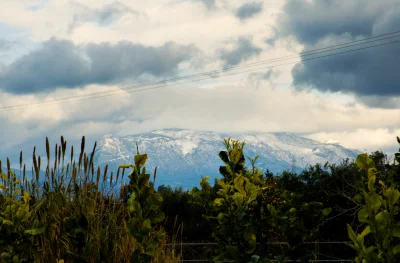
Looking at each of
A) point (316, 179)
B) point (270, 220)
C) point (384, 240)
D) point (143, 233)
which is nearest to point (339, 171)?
point (316, 179)

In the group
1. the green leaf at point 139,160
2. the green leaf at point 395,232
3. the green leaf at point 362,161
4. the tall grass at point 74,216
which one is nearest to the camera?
the green leaf at point 395,232

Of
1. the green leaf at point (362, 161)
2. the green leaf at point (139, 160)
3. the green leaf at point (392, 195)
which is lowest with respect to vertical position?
the green leaf at point (392, 195)

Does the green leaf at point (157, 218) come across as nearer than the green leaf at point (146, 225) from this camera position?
No

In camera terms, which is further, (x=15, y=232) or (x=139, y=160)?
(x=15, y=232)

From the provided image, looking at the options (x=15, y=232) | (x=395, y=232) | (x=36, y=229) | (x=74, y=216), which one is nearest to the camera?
(x=395, y=232)

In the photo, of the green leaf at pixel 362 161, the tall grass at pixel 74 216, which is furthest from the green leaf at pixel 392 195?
the tall grass at pixel 74 216

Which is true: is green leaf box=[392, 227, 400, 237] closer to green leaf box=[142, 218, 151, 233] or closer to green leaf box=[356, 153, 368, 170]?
green leaf box=[356, 153, 368, 170]

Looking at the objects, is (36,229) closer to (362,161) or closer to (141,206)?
(141,206)

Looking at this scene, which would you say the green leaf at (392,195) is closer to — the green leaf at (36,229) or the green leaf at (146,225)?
the green leaf at (146,225)

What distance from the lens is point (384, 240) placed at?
3.04m

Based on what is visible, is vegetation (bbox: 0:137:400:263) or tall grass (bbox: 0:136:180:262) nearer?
vegetation (bbox: 0:137:400:263)

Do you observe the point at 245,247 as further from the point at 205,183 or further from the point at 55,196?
the point at 55,196

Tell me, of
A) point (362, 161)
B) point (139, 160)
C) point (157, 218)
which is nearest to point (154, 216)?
point (157, 218)

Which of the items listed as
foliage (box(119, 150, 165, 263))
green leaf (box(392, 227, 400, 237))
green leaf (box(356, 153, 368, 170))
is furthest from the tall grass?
green leaf (box(392, 227, 400, 237))
